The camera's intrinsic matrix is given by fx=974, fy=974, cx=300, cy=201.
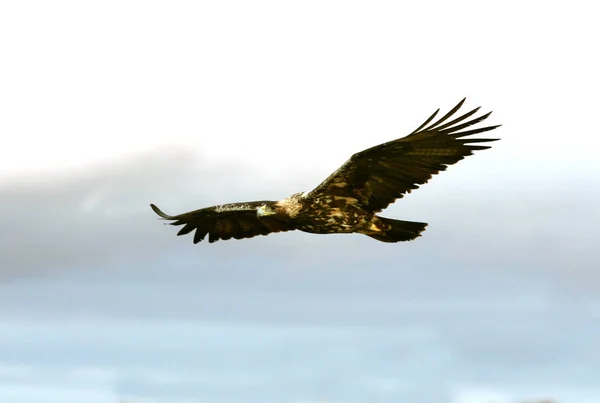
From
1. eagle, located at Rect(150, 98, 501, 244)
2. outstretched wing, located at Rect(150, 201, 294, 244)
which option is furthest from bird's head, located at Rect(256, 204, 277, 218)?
outstretched wing, located at Rect(150, 201, 294, 244)

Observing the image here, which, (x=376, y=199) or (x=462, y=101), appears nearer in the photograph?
(x=462, y=101)

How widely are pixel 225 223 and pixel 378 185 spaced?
4.55 meters

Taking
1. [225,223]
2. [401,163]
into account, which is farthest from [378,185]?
[225,223]

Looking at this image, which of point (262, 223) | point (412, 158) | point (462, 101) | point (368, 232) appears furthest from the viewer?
point (262, 223)

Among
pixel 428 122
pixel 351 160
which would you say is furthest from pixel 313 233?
pixel 428 122

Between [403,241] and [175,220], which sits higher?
[175,220]

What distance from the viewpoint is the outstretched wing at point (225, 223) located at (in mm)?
18312

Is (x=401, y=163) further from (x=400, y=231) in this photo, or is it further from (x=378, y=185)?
(x=400, y=231)

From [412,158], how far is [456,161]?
2.29ft

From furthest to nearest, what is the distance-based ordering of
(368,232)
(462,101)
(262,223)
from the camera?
(262,223) < (368,232) < (462,101)

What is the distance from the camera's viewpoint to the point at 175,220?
1969 centimetres

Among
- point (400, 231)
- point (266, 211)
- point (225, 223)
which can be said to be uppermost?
point (225, 223)

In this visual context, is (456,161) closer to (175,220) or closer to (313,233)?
(313,233)

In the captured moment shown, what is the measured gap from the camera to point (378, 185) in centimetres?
1588
